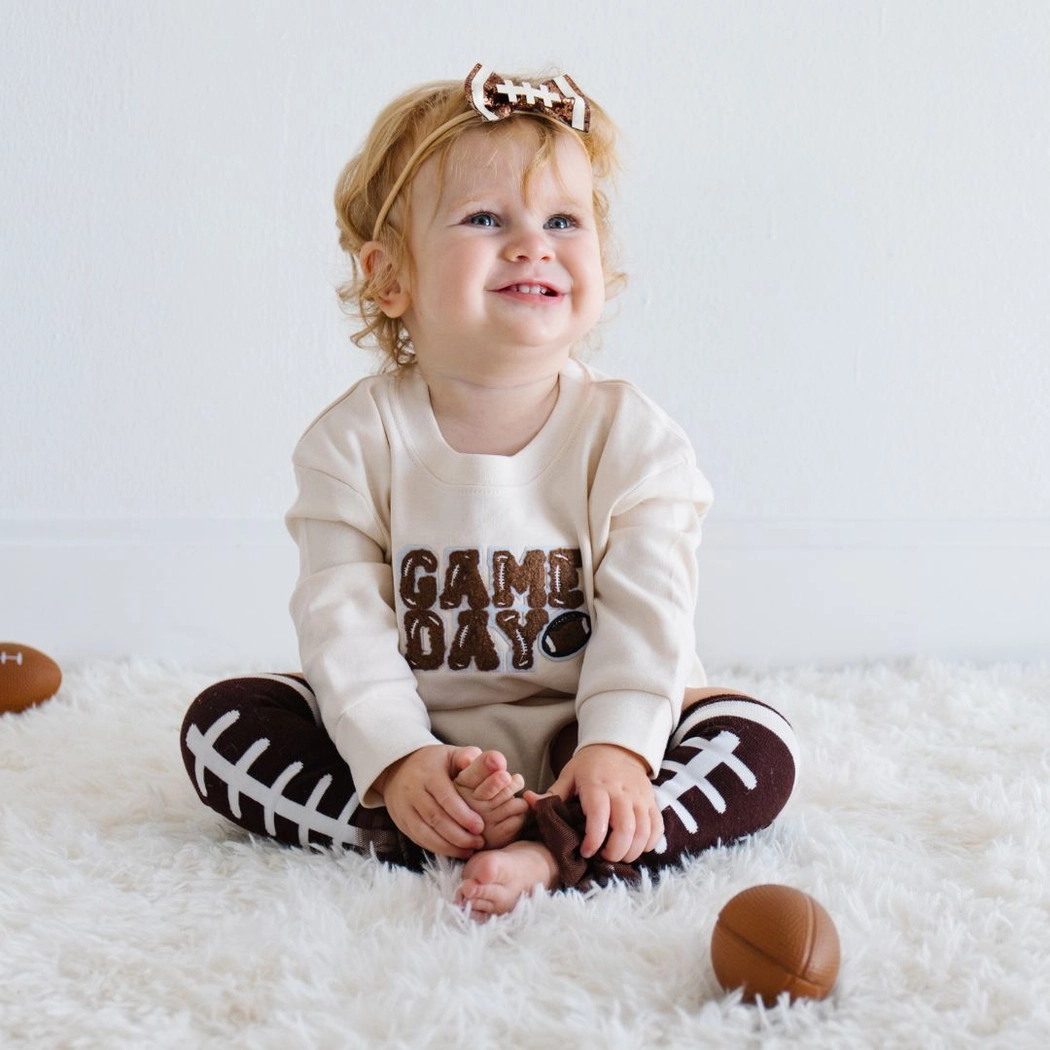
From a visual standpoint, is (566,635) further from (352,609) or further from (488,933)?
(488,933)

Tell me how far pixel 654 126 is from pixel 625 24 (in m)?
0.11

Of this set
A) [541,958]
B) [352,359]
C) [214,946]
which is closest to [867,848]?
[541,958]

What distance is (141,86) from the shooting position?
4.64 ft

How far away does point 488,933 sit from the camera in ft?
2.52

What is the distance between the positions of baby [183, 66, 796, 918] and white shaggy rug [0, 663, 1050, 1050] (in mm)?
64

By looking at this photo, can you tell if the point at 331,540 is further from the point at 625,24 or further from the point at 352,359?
the point at 625,24

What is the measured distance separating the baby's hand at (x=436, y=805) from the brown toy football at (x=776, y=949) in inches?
8.3

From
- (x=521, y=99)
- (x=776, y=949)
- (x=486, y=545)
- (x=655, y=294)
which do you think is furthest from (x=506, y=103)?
(x=776, y=949)

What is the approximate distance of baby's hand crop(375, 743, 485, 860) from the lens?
862 mm

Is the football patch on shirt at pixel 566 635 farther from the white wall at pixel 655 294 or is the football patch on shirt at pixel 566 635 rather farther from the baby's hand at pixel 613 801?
the white wall at pixel 655 294

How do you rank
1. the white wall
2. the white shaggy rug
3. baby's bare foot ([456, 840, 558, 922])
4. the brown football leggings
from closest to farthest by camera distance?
the white shaggy rug, baby's bare foot ([456, 840, 558, 922]), the brown football leggings, the white wall

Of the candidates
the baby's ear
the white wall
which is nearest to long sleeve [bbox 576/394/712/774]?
the baby's ear

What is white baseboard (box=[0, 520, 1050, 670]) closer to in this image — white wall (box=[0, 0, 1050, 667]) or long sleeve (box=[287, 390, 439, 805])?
white wall (box=[0, 0, 1050, 667])

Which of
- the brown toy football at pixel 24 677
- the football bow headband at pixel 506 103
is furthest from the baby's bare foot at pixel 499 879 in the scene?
the brown toy football at pixel 24 677
